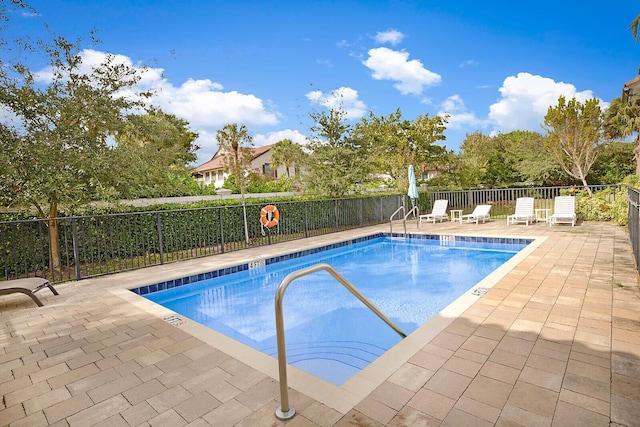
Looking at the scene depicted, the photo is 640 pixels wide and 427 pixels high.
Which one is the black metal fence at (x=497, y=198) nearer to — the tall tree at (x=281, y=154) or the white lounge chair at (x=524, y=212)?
the white lounge chair at (x=524, y=212)

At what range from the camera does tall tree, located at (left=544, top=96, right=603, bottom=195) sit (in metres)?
16.8

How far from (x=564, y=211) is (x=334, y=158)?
766 cm

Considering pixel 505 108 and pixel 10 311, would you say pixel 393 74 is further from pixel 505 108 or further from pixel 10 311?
pixel 505 108

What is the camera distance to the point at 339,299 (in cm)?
541

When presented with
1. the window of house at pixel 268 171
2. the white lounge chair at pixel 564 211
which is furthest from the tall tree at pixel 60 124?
the window of house at pixel 268 171

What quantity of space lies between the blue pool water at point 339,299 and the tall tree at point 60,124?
3.04m

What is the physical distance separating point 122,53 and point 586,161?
71.0ft

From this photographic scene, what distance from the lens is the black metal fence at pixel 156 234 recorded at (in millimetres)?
6367

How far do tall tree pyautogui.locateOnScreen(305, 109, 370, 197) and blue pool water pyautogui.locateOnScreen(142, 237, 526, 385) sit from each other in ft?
13.4

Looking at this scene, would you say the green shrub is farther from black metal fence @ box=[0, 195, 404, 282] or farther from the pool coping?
the pool coping

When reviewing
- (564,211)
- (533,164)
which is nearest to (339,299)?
(564,211)

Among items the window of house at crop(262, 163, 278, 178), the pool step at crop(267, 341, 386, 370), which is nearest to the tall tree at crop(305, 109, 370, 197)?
the pool step at crop(267, 341, 386, 370)

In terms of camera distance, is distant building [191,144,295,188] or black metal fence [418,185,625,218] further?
distant building [191,144,295,188]

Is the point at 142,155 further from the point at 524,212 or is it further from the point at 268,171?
the point at 268,171
